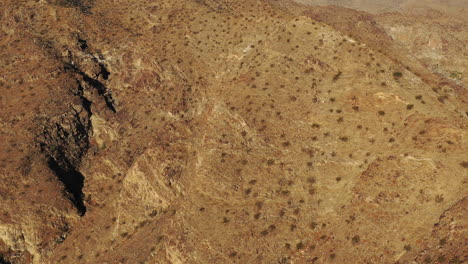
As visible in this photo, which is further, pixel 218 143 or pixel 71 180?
pixel 71 180

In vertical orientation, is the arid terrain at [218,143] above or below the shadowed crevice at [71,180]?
above

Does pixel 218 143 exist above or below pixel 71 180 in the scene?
above

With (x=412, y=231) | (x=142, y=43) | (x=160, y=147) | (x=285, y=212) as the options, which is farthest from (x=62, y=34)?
(x=412, y=231)

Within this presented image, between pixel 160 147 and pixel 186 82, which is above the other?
pixel 186 82

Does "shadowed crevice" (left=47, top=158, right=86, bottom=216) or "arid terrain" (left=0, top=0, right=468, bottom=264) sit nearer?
"arid terrain" (left=0, top=0, right=468, bottom=264)

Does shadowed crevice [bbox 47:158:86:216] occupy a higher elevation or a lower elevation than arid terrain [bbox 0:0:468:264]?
lower

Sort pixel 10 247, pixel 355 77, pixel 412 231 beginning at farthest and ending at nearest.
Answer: pixel 355 77
pixel 10 247
pixel 412 231

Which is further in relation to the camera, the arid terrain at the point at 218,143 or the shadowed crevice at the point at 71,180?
the shadowed crevice at the point at 71,180

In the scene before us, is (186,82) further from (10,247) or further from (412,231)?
(412,231)
